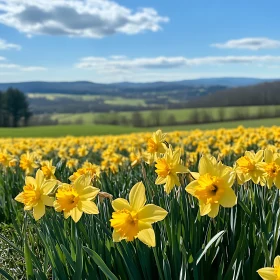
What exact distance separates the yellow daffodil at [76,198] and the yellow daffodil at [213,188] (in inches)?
17.6

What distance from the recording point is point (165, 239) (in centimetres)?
181

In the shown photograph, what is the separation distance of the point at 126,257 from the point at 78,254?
0.22 metres

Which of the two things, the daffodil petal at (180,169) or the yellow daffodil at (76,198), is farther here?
the daffodil petal at (180,169)

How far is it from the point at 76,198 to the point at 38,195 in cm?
27

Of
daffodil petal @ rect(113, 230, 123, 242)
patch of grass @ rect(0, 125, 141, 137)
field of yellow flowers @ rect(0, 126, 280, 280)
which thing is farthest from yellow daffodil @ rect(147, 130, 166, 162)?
patch of grass @ rect(0, 125, 141, 137)

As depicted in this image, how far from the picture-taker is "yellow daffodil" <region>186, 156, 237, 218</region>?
1498mm

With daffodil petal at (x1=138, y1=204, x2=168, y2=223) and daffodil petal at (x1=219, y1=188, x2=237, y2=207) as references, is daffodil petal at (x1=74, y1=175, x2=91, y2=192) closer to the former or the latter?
daffodil petal at (x1=138, y1=204, x2=168, y2=223)

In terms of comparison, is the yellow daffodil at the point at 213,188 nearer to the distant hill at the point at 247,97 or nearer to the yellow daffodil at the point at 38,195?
the yellow daffodil at the point at 38,195

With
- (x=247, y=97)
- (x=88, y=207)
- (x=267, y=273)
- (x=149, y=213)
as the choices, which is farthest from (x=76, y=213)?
(x=247, y=97)

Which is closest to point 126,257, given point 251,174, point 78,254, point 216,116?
point 78,254

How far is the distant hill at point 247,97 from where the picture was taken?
65.1m

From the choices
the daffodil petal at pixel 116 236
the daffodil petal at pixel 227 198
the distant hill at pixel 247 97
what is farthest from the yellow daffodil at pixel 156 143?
the distant hill at pixel 247 97

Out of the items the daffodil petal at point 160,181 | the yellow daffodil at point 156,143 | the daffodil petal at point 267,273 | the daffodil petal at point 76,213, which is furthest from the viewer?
the yellow daffodil at point 156,143

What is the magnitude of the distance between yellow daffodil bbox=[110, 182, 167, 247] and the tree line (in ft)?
203
